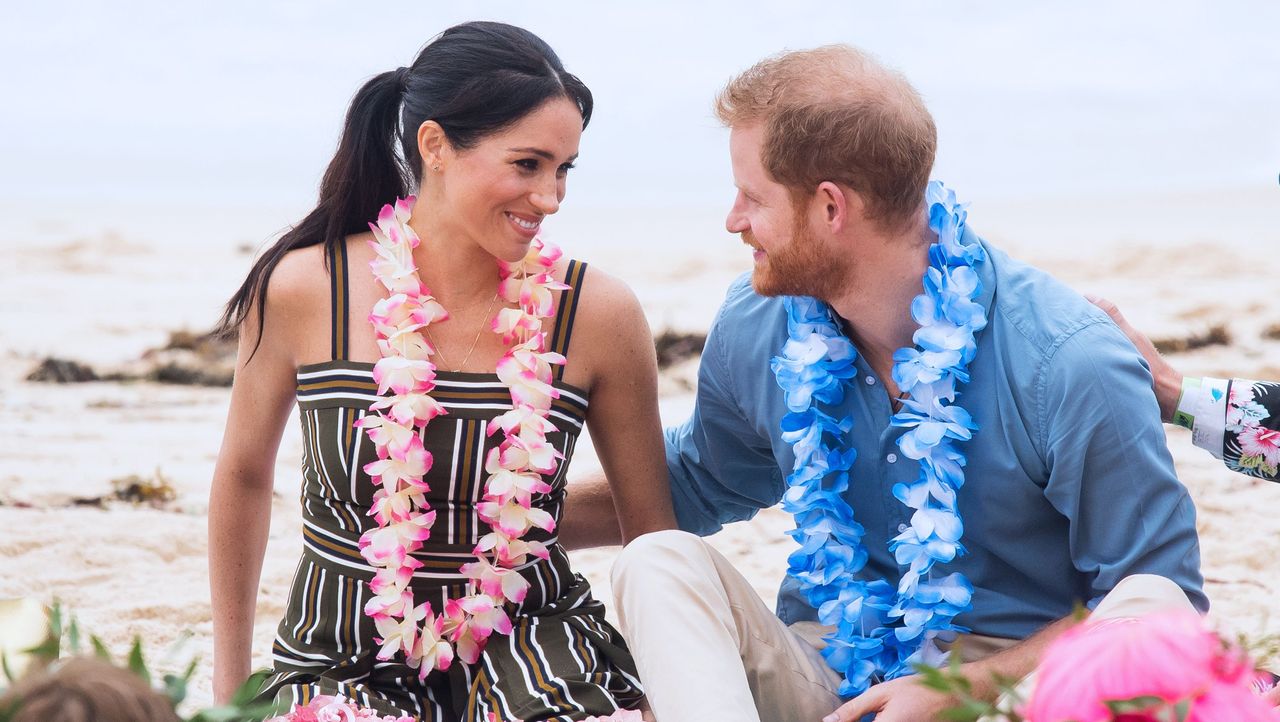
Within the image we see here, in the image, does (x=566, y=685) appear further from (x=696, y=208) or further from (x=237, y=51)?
(x=237, y=51)

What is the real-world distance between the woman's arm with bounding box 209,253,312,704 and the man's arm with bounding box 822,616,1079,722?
58.7 inches

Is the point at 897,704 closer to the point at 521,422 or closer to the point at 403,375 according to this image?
the point at 521,422

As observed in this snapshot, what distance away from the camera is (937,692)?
280cm

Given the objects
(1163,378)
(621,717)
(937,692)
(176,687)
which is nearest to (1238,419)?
(1163,378)

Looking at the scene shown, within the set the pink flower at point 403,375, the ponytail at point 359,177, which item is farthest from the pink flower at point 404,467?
the ponytail at point 359,177

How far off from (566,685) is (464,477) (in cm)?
52

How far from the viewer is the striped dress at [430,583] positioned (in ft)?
9.84

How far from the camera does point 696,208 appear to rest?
96.7 feet

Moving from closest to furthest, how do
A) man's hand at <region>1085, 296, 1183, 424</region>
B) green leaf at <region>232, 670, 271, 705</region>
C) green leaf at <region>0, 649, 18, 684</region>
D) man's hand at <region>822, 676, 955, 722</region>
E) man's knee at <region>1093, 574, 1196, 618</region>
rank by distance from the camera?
1. green leaf at <region>0, 649, 18, 684</region>
2. green leaf at <region>232, 670, 271, 705</region>
3. man's knee at <region>1093, 574, 1196, 618</region>
4. man's hand at <region>822, 676, 955, 722</region>
5. man's hand at <region>1085, 296, 1183, 424</region>

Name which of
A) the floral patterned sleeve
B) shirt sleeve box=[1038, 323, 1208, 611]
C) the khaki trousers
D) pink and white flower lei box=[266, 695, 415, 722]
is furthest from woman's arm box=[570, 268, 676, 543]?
the floral patterned sleeve

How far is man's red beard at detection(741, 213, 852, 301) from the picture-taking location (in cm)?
303

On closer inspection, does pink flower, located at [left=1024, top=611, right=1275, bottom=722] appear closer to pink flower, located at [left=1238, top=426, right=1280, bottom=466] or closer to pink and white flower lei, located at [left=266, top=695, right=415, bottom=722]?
pink and white flower lei, located at [left=266, top=695, right=415, bottom=722]

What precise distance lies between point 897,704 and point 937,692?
0.13 meters

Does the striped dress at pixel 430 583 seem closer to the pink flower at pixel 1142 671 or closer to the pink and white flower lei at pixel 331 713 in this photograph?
the pink and white flower lei at pixel 331 713
